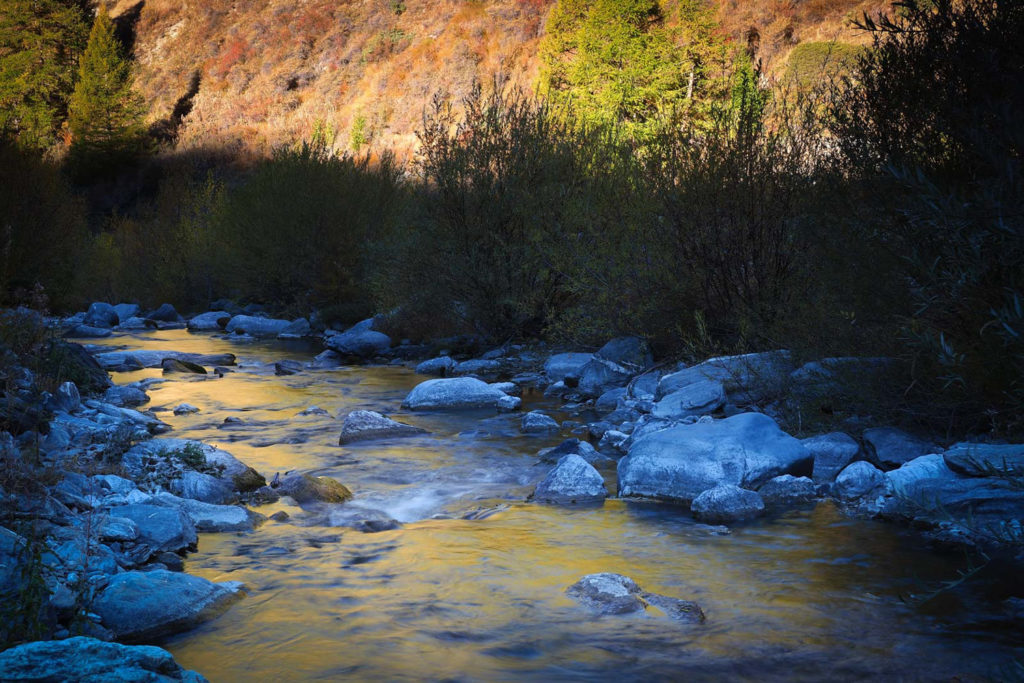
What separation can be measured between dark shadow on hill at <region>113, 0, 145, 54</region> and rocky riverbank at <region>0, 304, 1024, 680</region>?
54497mm

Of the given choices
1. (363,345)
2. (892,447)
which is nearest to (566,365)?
(363,345)

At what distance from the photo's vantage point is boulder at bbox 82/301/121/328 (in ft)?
→ 78.6

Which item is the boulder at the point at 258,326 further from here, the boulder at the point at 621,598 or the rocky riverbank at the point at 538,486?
the boulder at the point at 621,598

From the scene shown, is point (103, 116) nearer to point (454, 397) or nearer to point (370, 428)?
point (454, 397)

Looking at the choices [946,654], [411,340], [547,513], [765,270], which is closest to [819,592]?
[946,654]

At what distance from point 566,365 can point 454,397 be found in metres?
2.10

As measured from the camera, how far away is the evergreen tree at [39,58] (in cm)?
4934

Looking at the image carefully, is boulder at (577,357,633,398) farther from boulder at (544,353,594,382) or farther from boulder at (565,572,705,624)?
boulder at (565,572,705,624)

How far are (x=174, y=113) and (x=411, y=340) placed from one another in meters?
41.8

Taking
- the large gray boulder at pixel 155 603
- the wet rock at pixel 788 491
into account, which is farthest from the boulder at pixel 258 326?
the large gray boulder at pixel 155 603

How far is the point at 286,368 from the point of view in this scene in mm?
14203

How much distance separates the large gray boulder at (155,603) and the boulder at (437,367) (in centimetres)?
935

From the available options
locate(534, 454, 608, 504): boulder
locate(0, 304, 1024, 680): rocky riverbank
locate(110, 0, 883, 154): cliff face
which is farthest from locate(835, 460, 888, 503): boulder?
locate(110, 0, 883, 154): cliff face

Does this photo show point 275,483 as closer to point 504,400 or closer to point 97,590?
point 97,590
